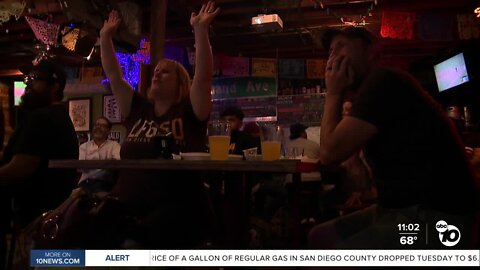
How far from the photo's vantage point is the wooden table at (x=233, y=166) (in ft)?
2.62

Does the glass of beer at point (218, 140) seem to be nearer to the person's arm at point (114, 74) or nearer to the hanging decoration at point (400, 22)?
the person's arm at point (114, 74)

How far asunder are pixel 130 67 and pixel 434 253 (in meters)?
2.33

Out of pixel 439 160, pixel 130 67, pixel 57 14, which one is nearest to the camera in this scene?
pixel 439 160

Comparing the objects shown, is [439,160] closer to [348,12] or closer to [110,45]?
[110,45]

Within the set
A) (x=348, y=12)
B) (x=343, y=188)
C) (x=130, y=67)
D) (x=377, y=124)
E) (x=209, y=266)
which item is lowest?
(x=209, y=266)

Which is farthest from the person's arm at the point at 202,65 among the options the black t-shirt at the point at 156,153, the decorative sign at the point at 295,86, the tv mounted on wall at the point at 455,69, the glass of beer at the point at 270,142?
the decorative sign at the point at 295,86

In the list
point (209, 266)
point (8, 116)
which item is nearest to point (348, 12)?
point (8, 116)

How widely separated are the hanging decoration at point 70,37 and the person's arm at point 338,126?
7.29 ft

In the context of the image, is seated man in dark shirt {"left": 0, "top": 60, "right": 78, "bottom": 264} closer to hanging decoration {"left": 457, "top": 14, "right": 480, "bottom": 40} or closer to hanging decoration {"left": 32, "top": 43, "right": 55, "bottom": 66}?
hanging decoration {"left": 32, "top": 43, "right": 55, "bottom": 66}

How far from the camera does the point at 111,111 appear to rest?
1430mm

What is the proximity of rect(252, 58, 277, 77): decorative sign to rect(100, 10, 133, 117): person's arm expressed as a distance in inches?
93.3

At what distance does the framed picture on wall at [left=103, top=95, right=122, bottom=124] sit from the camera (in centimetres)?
123

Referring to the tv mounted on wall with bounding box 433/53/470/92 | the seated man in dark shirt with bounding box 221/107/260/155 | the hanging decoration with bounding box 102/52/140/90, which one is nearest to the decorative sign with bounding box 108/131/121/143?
the seated man in dark shirt with bounding box 221/107/260/155

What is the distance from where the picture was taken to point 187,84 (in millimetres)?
1162
